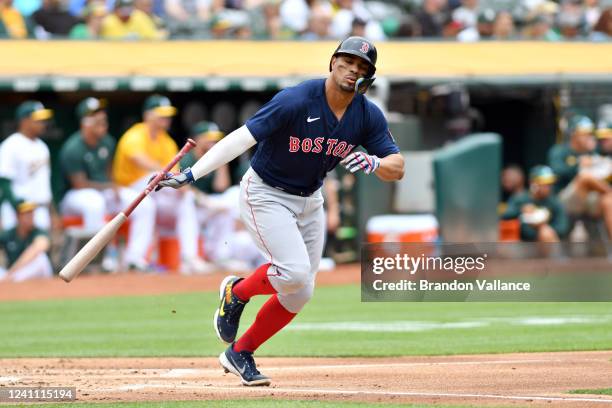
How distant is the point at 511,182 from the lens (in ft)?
50.3

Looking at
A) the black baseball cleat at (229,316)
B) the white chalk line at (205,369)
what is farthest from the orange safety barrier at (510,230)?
the black baseball cleat at (229,316)

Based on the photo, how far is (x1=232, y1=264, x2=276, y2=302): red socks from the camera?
20.7 feet

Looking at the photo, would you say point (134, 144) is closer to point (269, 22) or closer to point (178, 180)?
point (269, 22)

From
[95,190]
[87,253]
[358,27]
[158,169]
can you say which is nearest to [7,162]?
[95,190]

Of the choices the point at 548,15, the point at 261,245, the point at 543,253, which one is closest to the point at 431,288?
the point at 261,245

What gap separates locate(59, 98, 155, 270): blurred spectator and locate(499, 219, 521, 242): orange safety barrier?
4143 mm

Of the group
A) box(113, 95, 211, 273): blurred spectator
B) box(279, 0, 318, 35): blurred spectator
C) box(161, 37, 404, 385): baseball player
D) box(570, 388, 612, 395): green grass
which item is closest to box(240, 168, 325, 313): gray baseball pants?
box(161, 37, 404, 385): baseball player

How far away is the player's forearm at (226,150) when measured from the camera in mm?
5992

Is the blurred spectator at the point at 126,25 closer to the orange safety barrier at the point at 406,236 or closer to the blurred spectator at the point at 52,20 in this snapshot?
the blurred spectator at the point at 52,20

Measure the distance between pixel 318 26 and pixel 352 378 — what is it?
9338 millimetres

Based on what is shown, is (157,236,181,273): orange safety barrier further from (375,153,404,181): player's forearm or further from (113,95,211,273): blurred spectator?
(375,153,404,181): player's forearm

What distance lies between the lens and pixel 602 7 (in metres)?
18.0

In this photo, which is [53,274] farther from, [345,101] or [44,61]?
[345,101]

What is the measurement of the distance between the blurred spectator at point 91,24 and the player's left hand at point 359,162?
8.63m
